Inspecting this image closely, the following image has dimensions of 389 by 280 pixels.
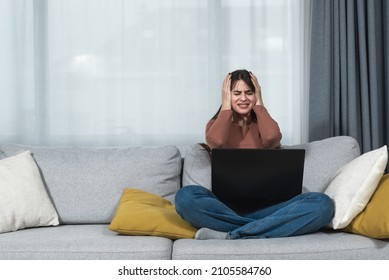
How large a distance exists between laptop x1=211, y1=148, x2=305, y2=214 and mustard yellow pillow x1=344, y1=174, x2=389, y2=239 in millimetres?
297

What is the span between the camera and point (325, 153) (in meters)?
3.10

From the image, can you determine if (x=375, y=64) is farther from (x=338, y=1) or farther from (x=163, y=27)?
(x=163, y=27)

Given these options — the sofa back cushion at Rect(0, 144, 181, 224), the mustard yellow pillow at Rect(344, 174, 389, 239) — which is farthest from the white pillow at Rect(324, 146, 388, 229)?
the sofa back cushion at Rect(0, 144, 181, 224)

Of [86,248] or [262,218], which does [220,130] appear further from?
[86,248]

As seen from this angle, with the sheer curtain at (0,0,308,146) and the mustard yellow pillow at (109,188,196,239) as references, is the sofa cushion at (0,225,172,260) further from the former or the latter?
the sheer curtain at (0,0,308,146)

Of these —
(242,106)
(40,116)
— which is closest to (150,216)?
(242,106)

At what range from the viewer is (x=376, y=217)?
2.43 metres

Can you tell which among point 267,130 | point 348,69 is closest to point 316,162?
point 267,130

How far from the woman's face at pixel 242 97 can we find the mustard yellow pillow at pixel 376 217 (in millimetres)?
825

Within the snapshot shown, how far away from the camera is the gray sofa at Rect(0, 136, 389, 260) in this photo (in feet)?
7.88

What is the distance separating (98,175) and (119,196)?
6.1 inches

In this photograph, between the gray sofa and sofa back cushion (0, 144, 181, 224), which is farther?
sofa back cushion (0, 144, 181, 224)

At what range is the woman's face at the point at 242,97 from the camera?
3.17m
